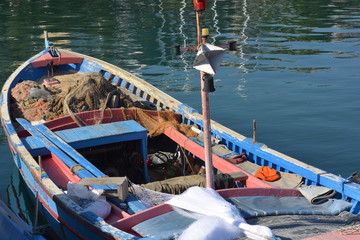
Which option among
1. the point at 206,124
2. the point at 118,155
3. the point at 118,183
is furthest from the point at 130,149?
the point at 206,124

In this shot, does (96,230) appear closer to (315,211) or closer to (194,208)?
(194,208)

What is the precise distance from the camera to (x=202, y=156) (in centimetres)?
980

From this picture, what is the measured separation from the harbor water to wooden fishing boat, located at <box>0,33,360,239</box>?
6.98 ft

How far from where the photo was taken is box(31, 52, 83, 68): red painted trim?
1550 cm

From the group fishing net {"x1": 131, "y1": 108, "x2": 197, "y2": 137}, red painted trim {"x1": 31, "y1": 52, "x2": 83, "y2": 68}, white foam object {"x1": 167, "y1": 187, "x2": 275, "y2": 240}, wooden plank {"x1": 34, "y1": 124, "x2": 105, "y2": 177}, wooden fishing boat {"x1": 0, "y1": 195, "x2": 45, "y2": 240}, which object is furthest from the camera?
red painted trim {"x1": 31, "y1": 52, "x2": 83, "y2": 68}

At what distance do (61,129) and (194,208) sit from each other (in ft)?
16.0

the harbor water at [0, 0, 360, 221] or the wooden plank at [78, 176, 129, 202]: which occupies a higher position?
the wooden plank at [78, 176, 129, 202]

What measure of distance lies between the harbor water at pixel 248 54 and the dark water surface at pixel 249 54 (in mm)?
39

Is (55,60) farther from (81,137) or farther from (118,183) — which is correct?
(118,183)

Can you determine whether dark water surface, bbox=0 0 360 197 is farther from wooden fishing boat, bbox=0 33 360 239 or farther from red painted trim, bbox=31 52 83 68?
red painted trim, bbox=31 52 83 68

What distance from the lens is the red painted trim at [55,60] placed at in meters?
15.5

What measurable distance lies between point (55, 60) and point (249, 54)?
416 inches

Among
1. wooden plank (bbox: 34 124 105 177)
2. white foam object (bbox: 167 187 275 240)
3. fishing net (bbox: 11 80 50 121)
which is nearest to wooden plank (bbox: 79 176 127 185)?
wooden plank (bbox: 34 124 105 177)

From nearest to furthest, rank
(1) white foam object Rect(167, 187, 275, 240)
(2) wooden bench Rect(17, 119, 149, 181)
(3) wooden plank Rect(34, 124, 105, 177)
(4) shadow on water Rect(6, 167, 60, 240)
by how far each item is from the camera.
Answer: (1) white foam object Rect(167, 187, 275, 240), (3) wooden plank Rect(34, 124, 105, 177), (2) wooden bench Rect(17, 119, 149, 181), (4) shadow on water Rect(6, 167, 60, 240)
